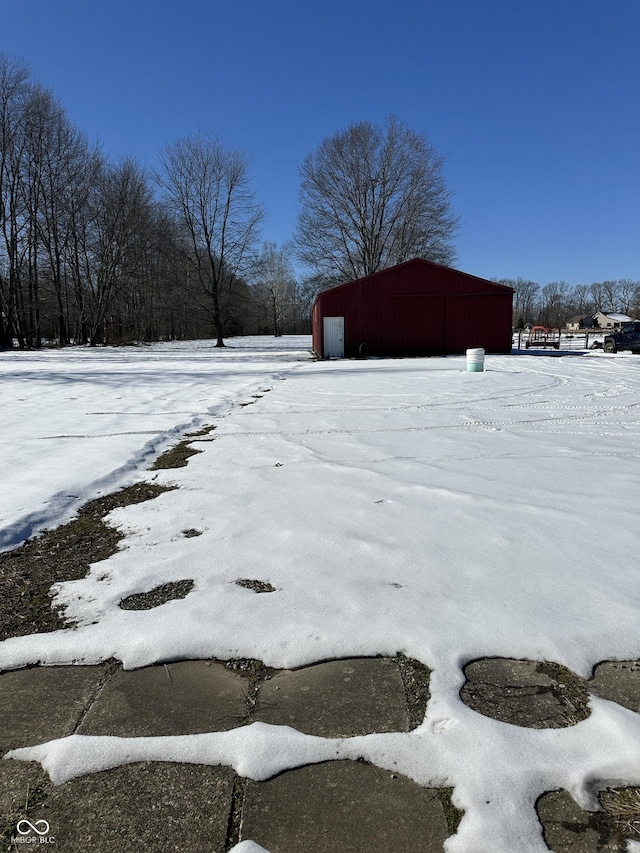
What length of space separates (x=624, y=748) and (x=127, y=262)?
122ft

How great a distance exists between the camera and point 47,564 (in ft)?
7.89

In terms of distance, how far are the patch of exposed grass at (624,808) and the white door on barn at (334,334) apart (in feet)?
65.4

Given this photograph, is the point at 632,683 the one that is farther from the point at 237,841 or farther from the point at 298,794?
the point at 237,841

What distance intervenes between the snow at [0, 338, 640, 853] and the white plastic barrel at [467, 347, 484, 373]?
7.33 m

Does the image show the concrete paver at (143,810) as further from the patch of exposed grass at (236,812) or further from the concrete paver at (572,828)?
the concrete paver at (572,828)

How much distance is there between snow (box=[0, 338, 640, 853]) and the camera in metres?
1.25

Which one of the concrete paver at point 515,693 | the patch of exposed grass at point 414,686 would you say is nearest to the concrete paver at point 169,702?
the patch of exposed grass at point 414,686

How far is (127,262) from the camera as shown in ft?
110

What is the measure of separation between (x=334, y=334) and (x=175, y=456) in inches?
665

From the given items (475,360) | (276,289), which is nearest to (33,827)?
(475,360)

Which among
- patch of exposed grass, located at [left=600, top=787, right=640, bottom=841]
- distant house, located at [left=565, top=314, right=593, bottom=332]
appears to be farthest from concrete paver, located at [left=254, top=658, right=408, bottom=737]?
distant house, located at [left=565, top=314, right=593, bottom=332]

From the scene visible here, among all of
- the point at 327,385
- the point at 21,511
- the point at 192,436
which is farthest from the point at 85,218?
Result: the point at 21,511

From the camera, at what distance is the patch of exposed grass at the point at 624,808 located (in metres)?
1.05

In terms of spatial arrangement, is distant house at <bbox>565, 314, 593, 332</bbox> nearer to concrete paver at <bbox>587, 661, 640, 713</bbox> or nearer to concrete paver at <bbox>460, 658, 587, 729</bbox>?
concrete paver at <bbox>587, 661, 640, 713</bbox>
